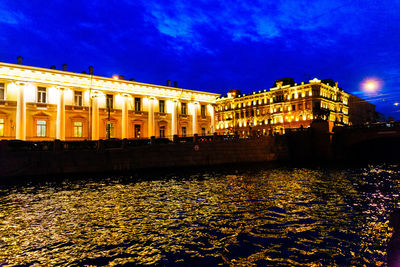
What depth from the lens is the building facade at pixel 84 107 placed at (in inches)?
1288

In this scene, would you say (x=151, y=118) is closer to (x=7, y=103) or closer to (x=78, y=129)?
(x=78, y=129)

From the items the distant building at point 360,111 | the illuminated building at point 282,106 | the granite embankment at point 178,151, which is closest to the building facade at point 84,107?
the granite embankment at point 178,151

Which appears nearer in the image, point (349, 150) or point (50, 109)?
point (50, 109)

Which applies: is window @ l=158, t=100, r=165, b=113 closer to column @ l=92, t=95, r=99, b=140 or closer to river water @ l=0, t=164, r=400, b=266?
column @ l=92, t=95, r=99, b=140

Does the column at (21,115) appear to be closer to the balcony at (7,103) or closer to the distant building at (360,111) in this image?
the balcony at (7,103)

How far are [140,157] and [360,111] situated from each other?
109501mm

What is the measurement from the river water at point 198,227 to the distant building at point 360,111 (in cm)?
9597

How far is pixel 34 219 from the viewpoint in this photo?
10211 millimetres

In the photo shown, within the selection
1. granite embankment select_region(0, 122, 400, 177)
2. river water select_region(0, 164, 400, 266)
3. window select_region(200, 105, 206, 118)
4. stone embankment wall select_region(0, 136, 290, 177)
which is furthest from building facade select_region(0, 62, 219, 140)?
river water select_region(0, 164, 400, 266)

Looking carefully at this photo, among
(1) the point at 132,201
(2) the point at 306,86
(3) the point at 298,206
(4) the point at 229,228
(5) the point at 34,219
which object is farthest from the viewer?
(2) the point at 306,86

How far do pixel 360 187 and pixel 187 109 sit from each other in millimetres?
36897

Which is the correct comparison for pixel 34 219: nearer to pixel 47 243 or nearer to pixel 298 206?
pixel 47 243

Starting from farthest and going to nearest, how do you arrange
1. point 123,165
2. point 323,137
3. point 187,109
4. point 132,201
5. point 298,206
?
point 187,109 < point 323,137 < point 123,165 < point 132,201 < point 298,206

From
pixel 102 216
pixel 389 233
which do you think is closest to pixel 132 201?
pixel 102 216
